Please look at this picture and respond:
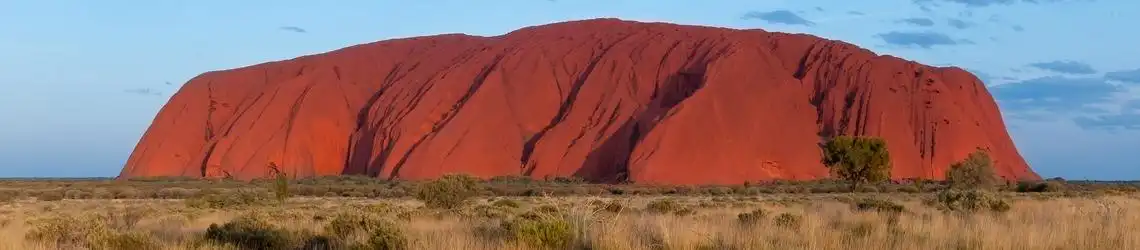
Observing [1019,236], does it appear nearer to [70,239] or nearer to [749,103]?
[70,239]

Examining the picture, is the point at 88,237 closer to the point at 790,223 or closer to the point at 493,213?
the point at 493,213

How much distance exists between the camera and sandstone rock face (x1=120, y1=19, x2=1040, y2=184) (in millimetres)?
60250

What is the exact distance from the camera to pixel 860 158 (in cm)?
4288

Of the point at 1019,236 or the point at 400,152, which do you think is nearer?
the point at 1019,236

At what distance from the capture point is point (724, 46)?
67.0 meters

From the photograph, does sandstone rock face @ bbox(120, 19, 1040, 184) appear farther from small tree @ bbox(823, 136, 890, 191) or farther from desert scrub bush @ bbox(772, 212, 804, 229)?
desert scrub bush @ bbox(772, 212, 804, 229)

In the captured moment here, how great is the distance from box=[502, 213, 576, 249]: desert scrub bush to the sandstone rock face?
46.8 m

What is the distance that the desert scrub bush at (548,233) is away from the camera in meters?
8.25

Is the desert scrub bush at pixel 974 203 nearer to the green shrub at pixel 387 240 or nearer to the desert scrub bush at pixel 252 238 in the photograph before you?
the green shrub at pixel 387 240

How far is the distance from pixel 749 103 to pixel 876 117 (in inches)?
328

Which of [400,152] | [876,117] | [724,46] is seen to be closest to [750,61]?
[724,46]

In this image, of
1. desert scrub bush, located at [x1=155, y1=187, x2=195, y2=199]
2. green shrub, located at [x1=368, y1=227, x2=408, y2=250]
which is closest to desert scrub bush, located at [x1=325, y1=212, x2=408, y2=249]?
green shrub, located at [x1=368, y1=227, x2=408, y2=250]

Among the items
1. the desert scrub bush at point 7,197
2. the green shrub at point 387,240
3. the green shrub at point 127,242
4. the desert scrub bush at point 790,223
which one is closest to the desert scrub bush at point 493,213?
the desert scrub bush at point 790,223

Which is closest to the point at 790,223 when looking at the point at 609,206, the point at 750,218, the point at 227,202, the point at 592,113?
the point at 750,218
